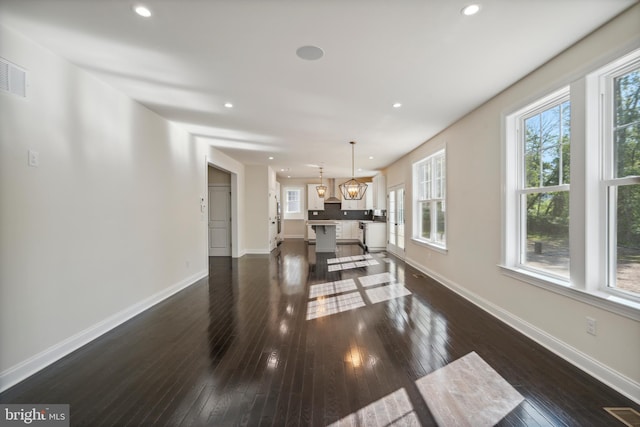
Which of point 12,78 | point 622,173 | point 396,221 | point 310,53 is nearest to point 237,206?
point 396,221

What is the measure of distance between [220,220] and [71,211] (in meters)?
5.52

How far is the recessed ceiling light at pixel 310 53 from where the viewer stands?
8.13 feet

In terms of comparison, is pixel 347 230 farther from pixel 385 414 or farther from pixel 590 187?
pixel 385 414

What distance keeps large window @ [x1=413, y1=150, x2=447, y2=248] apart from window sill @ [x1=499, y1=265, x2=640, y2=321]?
2.11m

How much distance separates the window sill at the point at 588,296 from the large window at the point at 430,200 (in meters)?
2.11

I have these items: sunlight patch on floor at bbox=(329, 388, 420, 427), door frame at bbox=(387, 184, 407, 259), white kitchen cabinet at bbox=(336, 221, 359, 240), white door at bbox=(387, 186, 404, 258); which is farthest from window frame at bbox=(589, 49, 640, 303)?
white kitchen cabinet at bbox=(336, 221, 359, 240)

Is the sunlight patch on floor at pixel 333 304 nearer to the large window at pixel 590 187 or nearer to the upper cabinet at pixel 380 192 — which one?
the large window at pixel 590 187

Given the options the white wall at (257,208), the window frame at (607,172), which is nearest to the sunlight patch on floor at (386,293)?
the window frame at (607,172)

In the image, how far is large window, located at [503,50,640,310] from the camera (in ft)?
7.01

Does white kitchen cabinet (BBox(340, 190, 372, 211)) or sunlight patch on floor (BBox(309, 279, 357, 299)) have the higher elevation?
white kitchen cabinet (BBox(340, 190, 372, 211))

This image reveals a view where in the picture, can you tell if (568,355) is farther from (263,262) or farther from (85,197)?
(263,262)

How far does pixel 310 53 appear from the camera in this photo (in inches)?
101

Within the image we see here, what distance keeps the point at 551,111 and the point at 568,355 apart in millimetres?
2286

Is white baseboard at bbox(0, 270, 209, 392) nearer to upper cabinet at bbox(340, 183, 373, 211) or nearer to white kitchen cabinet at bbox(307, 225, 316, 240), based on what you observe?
white kitchen cabinet at bbox(307, 225, 316, 240)
